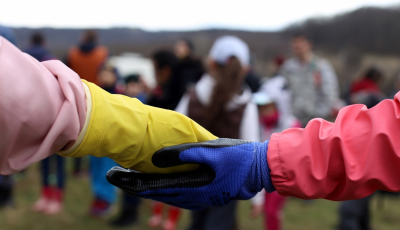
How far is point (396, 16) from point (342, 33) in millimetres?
3503

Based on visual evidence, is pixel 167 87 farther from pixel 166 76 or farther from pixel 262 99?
pixel 262 99

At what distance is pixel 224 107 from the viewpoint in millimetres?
2707

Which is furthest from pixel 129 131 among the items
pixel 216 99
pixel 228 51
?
pixel 228 51

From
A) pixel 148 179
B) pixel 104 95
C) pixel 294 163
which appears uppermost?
pixel 104 95

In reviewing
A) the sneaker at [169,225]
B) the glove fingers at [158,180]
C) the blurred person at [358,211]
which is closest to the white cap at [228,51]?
the blurred person at [358,211]

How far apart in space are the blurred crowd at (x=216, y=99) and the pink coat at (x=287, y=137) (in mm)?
1379

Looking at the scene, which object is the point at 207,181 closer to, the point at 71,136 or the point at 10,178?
the point at 71,136

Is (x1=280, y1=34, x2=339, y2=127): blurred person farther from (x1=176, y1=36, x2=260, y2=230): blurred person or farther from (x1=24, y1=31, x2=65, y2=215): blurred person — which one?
(x1=24, y1=31, x2=65, y2=215): blurred person

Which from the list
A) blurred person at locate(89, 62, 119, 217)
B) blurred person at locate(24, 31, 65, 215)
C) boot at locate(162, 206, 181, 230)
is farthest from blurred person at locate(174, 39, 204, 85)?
blurred person at locate(24, 31, 65, 215)

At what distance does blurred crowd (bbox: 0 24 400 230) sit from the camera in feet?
9.07

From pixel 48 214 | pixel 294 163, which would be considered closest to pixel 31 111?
pixel 294 163

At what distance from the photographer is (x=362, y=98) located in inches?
138

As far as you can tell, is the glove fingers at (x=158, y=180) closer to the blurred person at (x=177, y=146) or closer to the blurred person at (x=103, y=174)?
the blurred person at (x=177, y=146)

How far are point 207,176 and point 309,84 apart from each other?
3.62 meters
